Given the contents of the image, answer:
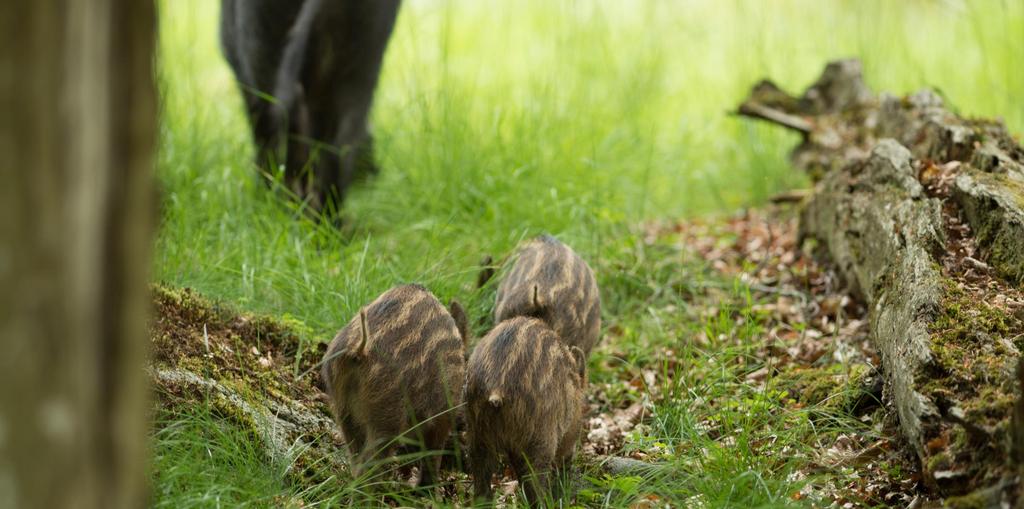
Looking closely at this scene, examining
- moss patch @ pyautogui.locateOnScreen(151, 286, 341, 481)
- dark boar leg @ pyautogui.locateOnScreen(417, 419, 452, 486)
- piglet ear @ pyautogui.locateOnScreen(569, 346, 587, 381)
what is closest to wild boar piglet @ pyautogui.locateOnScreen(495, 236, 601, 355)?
piglet ear @ pyautogui.locateOnScreen(569, 346, 587, 381)

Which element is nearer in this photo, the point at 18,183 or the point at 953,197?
the point at 18,183

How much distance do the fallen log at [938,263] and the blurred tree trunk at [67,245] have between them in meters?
1.70

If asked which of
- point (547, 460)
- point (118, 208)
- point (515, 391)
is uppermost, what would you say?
point (118, 208)

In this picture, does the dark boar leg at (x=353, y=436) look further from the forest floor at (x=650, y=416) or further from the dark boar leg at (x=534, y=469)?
the dark boar leg at (x=534, y=469)

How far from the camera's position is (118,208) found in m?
1.32

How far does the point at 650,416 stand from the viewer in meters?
3.40

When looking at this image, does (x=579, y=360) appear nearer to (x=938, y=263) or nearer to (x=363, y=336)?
(x=363, y=336)

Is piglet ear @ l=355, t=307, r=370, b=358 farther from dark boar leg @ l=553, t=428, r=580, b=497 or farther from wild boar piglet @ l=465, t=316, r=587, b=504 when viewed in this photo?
dark boar leg @ l=553, t=428, r=580, b=497

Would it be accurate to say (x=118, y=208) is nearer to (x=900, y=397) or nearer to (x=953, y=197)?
(x=900, y=397)

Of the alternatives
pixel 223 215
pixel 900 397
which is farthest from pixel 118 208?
pixel 223 215

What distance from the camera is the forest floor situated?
2.66 meters

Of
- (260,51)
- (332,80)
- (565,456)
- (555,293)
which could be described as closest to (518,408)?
(565,456)

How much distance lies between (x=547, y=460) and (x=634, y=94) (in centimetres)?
390

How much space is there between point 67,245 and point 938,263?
255 cm
